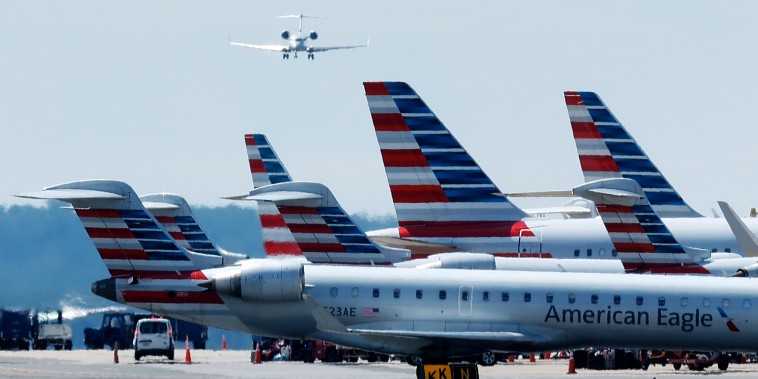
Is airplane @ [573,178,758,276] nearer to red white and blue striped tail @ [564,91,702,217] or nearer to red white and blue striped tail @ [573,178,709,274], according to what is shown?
red white and blue striped tail @ [573,178,709,274]

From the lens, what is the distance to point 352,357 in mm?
61719

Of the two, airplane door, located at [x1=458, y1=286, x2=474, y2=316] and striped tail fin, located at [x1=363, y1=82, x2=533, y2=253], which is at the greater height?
striped tail fin, located at [x1=363, y1=82, x2=533, y2=253]

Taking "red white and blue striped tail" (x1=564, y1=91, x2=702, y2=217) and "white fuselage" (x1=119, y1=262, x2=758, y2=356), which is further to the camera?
"red white and blue striped tail" (x1=564, y1=91, x2=702, y2=217)

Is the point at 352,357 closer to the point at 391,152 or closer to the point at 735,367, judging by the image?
the point at 391,152

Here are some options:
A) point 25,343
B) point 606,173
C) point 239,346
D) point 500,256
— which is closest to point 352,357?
point 500,256

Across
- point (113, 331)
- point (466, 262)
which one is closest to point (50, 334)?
point (113, 331)

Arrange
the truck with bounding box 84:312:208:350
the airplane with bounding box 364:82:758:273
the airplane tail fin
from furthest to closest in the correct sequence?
the truck with bounding box 84:312:208:350 → the airplane tail fin → the airplane with bounding box 364:82:758:273

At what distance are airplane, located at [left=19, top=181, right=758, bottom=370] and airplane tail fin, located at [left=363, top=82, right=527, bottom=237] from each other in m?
15.8

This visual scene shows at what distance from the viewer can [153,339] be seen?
65.3 metres

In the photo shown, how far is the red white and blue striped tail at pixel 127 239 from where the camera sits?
138 ft

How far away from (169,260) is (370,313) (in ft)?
17.8

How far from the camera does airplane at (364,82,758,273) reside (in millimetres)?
58094

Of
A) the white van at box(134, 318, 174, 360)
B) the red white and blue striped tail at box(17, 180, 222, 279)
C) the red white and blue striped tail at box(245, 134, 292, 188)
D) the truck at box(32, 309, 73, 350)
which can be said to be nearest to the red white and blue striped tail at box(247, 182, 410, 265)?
the red white and blue striped tail at box(17, 180, 222, 279)

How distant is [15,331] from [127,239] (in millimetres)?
43869
